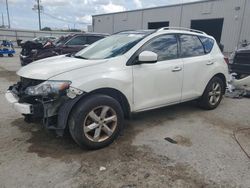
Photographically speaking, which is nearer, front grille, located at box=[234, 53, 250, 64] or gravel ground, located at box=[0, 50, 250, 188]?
gravel ground, located at box=[0, 50, 250, 188]

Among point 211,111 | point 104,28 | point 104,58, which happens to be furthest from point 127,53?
point 104,28

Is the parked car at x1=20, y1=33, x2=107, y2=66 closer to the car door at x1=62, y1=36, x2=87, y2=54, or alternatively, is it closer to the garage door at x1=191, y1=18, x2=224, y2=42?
the car door at x1=62, y1=36, x2=87, y2=54

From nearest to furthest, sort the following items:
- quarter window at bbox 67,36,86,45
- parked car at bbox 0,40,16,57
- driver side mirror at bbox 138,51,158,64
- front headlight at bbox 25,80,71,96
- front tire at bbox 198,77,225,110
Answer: front headlight at bbox 25,80,71,96 → driver side mirror at bbox 138,51,158,64 → front tire at bbox 198,77,225,110 → quarter window at bbox 67,36,86,45 → parked car at bbox 0,40,16,57

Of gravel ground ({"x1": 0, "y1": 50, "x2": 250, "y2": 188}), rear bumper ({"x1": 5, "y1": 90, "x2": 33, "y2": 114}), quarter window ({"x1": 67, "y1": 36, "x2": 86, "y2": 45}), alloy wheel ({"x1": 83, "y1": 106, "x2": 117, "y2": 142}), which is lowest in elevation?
gravel ground ({"x1": 0, "y1": 50, "x2": 250, "y2": 188})

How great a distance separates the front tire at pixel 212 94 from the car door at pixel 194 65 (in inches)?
8.2

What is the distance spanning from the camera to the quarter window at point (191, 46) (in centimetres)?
417

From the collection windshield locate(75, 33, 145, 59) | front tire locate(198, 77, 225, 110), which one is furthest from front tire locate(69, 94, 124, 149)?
front tire locate(198, 77, 225, 110)

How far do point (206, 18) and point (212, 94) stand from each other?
1681 centimetres

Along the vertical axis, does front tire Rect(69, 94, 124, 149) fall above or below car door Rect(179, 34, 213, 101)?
below

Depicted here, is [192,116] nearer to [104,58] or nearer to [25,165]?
[104,58]

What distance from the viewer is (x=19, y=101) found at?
3012mm

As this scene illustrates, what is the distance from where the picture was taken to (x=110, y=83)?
3123mm

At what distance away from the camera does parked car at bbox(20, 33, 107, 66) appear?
352 inches

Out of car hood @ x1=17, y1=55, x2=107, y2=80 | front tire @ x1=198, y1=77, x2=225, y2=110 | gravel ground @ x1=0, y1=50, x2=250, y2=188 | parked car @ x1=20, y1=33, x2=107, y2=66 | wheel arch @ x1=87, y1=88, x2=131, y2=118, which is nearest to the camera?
gravel ground @ x1=0, y1=50, x2=250, y2=188
